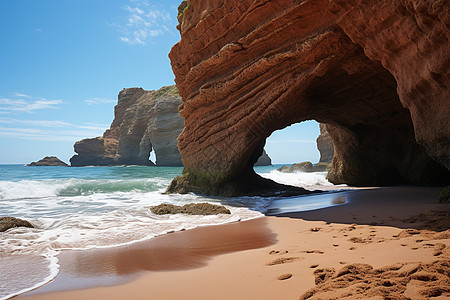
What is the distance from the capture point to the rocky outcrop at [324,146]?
39.4 metres

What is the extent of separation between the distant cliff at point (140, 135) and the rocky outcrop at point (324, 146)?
24.6m

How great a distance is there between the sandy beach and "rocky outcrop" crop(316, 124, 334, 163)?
36677 mm

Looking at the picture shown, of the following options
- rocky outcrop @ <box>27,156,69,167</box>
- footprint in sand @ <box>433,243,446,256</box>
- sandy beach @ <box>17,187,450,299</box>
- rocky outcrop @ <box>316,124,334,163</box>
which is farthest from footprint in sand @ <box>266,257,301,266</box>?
rocky outcrop @ <box>27,156,69,167</box>

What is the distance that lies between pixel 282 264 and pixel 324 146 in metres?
40.0

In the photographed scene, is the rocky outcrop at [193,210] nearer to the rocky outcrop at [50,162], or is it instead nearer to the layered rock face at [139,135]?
the layered rock face at [139,135]

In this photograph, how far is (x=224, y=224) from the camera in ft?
17.7

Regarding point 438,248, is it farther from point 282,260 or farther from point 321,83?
point 321,83

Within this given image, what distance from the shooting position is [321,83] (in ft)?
28.6

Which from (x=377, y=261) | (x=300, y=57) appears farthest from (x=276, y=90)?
(x=377, y=261)

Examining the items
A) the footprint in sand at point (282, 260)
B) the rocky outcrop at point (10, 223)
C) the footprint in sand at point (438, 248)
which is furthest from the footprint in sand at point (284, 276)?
the rocky outcrop at point (10, 223)

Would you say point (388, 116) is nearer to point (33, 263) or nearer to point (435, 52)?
point (435, 52)

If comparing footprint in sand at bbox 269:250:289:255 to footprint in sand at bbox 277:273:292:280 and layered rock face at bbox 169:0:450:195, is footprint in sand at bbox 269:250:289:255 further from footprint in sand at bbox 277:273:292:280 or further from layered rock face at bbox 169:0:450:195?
layered rock face at bbox 169:0:450:195

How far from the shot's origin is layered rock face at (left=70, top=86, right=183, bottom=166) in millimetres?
52219

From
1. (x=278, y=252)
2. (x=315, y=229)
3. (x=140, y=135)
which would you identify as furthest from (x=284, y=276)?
(x=140, y=135)
